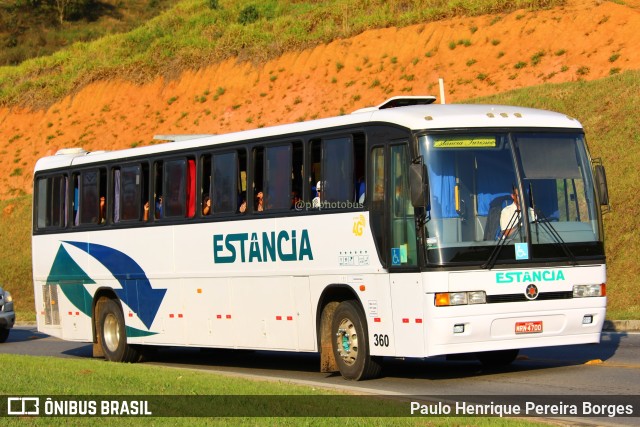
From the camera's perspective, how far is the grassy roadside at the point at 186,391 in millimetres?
10156

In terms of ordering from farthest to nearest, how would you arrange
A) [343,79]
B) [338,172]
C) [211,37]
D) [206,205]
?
[211,37]
[343,79]
[206,205]
[338,172]

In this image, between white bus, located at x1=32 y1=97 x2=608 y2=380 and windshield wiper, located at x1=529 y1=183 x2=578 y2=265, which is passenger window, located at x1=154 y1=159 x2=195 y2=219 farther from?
windshield wiper, located at x1=529 y1=183 x2=578 y2=265

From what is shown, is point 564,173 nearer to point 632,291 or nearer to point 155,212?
point 155,212

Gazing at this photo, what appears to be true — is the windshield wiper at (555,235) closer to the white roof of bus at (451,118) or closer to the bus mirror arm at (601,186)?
the bus mirror arm at (601,186)

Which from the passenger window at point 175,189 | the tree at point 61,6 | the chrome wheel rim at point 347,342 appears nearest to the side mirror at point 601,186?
Result: the chrome wheel rim at point 347,342

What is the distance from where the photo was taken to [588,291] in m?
14.3

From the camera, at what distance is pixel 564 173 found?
47.7 feet

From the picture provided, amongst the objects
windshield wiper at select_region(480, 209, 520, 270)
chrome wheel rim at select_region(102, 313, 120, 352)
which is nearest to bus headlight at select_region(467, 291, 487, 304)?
windshield wiper at select_region(480, 209, 520, 270)

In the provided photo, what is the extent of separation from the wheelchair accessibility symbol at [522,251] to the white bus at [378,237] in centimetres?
3

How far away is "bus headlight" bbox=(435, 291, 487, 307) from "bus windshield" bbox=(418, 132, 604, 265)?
1.22ft

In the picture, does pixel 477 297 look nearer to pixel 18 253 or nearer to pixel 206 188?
pixel 206 188

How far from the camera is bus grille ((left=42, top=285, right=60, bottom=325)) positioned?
21703 mm

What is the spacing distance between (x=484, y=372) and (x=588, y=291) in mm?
2164

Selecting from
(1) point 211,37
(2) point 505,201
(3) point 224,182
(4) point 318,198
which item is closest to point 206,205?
(3) point 224,182
